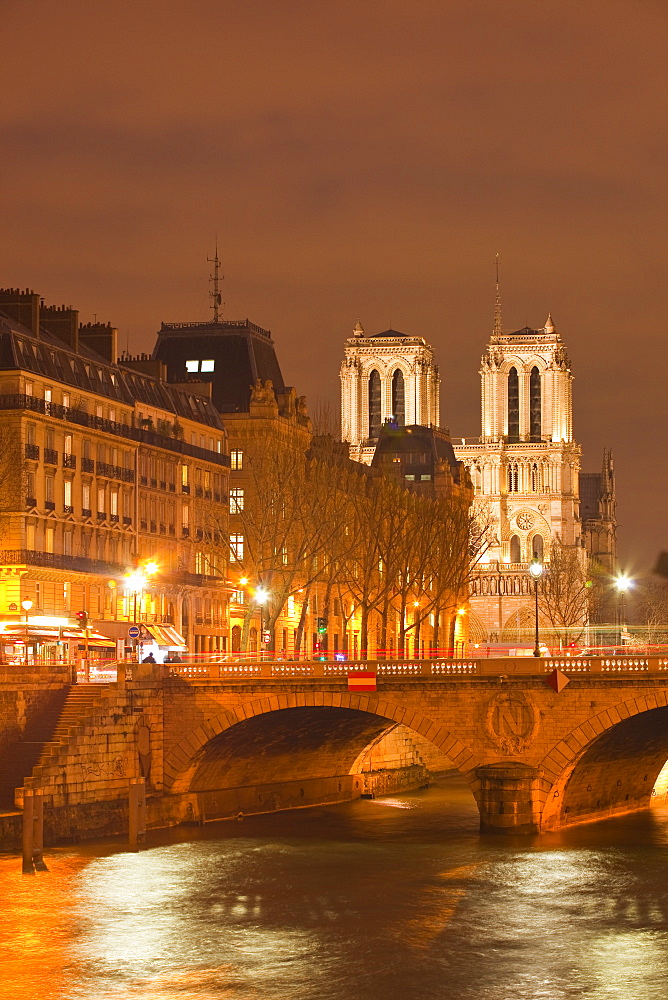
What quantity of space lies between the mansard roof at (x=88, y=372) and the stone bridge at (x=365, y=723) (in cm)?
2233

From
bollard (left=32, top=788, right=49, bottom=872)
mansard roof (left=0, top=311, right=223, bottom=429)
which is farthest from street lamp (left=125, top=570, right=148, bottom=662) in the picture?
bollard (left=32, top=788, right=49, bottom=872)

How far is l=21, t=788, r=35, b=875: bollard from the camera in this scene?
63469 mm

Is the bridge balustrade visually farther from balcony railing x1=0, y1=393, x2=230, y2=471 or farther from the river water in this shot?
balcony railing x1=0, y1=393, x2=230, y2=471

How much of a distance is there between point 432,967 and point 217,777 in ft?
103

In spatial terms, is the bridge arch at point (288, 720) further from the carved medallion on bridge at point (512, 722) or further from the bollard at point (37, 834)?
the bollard at point (37, 834)

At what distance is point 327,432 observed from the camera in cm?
12431

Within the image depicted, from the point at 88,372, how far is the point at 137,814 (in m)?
36.8

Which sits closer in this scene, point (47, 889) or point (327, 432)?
point (47, 889)

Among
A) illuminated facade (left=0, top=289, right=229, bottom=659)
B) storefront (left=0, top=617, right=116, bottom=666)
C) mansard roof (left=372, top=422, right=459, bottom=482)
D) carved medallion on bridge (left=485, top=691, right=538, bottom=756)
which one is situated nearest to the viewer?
carved medallion on bridge (left=485, top=691, right=538, bottom=756)

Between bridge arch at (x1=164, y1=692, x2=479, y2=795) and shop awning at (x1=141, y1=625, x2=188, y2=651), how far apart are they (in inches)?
468

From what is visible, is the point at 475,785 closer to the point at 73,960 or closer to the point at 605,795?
the point at 605,795

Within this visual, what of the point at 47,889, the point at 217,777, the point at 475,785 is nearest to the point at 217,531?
the point at 217,777

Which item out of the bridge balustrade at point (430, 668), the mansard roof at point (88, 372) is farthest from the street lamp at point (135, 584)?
the mansard roof at point (88, 372)

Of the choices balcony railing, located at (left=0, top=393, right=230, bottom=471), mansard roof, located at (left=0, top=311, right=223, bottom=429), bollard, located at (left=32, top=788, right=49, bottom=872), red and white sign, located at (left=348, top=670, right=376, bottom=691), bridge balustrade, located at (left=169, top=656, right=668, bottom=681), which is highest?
mansard roof, located at (left=0, top=311, right=223, bottom=429)
